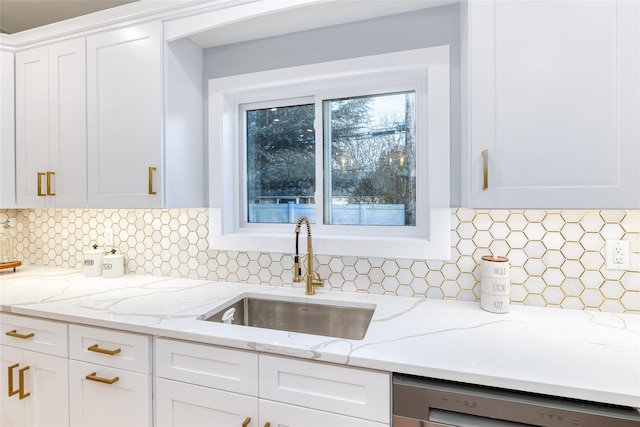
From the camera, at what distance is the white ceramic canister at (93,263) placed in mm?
1994

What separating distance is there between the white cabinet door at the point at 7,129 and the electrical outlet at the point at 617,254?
10.1 feet

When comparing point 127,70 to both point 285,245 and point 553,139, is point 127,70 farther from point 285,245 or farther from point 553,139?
point 553,139

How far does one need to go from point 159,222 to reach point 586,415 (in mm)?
2070

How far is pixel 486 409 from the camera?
2.86 ft

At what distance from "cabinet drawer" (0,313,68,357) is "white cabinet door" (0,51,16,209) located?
82 centimetres

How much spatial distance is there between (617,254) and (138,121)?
221 cm

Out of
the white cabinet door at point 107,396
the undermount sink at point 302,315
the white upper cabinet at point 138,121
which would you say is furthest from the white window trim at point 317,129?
the white cabinet door at point 107,396

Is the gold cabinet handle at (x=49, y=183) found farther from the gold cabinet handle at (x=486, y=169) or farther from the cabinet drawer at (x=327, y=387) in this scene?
the gold cabinet handle at (x=486, y=169)

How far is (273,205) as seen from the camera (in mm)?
1932

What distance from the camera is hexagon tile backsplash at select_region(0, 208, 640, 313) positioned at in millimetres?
1312

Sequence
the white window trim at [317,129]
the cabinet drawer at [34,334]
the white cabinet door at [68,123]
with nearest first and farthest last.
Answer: the cabinet drawer at [34,334], the white window trim at [317,129], the white cabinet door at [68,123]

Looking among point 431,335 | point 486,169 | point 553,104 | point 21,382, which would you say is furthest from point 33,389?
point 553,104

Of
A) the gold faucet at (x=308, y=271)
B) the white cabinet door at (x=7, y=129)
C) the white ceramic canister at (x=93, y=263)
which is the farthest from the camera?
the white ceramic canister at (x=93, y=263)

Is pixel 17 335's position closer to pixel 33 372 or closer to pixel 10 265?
pixel 33 372
